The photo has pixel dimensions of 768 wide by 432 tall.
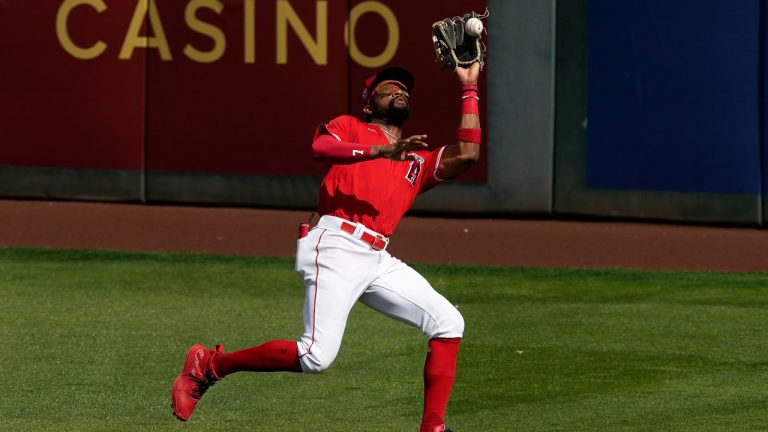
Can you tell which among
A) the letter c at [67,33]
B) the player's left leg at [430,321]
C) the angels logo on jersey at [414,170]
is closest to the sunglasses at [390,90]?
the angels logo on jersey at [414,170]

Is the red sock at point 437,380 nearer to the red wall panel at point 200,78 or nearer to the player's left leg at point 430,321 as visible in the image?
the player's left leg at point 430,321

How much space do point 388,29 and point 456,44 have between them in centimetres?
946

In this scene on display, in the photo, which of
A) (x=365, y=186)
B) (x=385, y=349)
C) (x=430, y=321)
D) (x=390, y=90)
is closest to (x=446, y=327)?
(x=430, y=321)

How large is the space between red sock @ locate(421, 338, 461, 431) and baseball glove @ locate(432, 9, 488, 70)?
1.35 m

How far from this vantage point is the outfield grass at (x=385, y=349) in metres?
8.49

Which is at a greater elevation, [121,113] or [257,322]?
[121,113]

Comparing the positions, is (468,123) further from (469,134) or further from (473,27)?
(473,27)

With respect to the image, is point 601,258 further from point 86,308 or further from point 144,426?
point 144,426

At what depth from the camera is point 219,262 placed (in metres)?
14.8

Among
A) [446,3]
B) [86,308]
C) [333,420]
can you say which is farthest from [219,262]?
[333,420]

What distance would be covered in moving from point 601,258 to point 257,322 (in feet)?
15.2

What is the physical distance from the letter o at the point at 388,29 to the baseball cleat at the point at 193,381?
9414mm

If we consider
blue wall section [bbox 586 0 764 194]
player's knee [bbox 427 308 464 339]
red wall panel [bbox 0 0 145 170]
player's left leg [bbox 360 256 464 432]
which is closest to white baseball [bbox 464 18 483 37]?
player's left leg [bbox 360 256 464 432]

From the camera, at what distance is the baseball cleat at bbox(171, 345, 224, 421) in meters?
7.96
